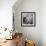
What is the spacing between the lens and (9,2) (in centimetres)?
436

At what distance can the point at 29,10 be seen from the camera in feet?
17.5

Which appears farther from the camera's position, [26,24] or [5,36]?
[26,24]

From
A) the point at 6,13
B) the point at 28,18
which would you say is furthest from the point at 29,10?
the point at 6,13

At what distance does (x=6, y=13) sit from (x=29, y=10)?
4.33ft

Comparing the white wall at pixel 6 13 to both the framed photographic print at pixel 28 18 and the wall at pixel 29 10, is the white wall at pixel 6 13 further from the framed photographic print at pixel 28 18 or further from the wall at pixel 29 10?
the framed photographic print at pixel 28 18

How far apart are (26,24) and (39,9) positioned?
93cm

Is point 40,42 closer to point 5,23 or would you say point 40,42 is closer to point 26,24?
point 26,24

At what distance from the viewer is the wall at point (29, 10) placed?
5.35 meters

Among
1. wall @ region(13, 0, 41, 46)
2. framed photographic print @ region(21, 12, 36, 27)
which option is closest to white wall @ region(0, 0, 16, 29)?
wall @ region(13, 0, 41, 46)

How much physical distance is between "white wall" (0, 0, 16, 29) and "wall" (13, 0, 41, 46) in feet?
3.04

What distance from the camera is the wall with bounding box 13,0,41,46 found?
535 cm

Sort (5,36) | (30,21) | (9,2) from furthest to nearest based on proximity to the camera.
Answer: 1. (30,21)
2. (9,2)
3. (5,36)

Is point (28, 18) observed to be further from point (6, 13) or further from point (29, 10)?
point (6, 13)

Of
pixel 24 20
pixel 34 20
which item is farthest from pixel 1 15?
pixel 34 20
